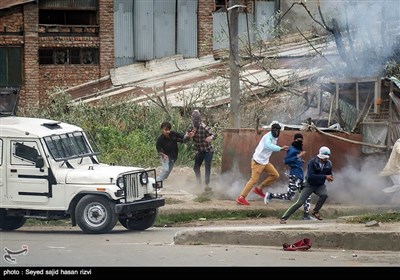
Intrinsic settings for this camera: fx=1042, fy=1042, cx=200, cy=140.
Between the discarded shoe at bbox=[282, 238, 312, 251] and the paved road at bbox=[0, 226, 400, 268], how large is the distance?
0.10 meters

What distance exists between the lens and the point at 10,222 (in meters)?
17.7

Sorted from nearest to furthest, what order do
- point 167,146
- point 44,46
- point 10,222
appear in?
point 10,222 < point 167,146 < point 44,46

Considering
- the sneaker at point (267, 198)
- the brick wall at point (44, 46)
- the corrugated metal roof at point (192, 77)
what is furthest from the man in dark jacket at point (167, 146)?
the brick wall at point (44, 46)

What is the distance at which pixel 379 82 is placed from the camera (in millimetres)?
20422

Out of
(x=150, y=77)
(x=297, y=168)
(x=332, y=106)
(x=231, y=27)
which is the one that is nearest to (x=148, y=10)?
(x=150, y=77)

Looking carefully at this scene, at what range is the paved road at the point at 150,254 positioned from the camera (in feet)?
42.4

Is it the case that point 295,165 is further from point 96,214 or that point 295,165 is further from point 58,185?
point 58,185

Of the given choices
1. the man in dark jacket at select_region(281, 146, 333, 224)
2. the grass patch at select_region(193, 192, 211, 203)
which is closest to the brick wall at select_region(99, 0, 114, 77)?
the grass patch at select_region(193, 192, 211, 203)

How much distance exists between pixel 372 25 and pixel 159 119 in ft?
22.7

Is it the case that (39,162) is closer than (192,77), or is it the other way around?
(39,162)

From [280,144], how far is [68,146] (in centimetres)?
480

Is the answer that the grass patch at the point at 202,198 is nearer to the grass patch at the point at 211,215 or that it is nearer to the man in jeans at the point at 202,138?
the man in jeans at the point at 202,138

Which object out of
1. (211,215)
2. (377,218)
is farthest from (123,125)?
(377,218)

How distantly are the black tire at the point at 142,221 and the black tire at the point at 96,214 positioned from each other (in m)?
0.88
